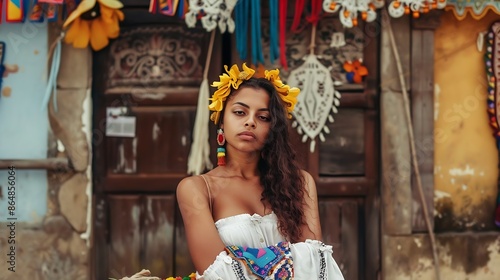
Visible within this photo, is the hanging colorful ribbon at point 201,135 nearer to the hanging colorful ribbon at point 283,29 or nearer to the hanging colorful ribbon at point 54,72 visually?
the hanging colorful ribbon at point 283,29

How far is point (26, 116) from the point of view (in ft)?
19.0

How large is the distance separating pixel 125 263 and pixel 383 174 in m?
1.78

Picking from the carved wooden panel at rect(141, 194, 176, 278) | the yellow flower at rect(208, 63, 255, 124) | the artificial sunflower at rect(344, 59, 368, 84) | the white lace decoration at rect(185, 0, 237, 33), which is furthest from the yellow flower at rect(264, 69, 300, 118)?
the carved wooden panel at rect(141, 194, 176, 278)

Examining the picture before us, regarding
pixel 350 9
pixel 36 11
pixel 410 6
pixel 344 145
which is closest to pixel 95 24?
pixel 36 11

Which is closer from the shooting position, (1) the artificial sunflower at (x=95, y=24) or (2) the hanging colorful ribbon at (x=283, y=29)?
(1) the artificial sunflower at (x=95, y=24)

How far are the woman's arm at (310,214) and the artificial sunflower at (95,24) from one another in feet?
8.42

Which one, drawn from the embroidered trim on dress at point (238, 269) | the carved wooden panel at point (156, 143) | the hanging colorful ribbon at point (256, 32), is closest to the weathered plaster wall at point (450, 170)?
the hanging colorful ribbon at point (256, 32)

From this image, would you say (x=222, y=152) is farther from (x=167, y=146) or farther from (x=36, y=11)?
(x=36, y=11)

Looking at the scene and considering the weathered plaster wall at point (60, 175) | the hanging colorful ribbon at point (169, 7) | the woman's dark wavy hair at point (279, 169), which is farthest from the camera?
the weathered plaster wall at point (60, 175)

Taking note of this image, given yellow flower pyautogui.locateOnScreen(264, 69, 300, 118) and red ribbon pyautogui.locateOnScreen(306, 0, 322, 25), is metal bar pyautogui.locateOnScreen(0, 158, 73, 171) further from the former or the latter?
yellow flower pyautogui.locateOnScreen(264, 69, 300, 118)

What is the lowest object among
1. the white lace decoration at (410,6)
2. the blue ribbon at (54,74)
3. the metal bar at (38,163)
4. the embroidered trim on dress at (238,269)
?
the embroidered trim on dress at (238,269)

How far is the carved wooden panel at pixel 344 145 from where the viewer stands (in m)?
5.88

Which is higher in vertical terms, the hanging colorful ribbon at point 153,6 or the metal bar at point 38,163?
the hanging colorful ribbon at point 153,6

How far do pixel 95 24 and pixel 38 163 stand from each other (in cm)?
96
